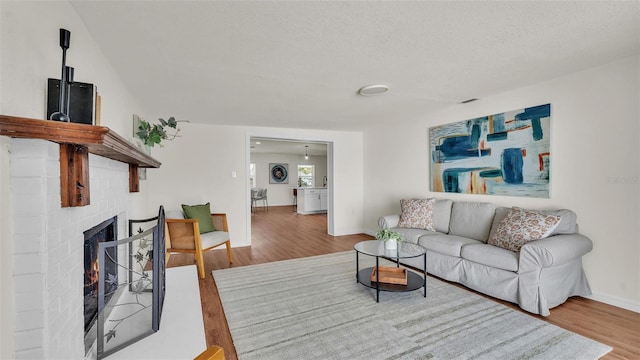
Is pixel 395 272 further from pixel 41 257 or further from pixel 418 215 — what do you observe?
pixel 41 257

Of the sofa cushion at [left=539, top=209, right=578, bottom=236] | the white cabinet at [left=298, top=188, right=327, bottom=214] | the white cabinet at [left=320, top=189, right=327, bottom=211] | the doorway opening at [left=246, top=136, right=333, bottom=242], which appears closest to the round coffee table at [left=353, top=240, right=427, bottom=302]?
the sofa cushion at [left=539, top=209, right=578, bottom=236]

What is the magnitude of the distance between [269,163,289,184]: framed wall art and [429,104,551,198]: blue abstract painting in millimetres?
7658

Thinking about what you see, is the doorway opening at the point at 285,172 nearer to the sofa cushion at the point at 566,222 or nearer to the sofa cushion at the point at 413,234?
the sofa cushion at the point at 413,234

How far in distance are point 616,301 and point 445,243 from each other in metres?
1.43

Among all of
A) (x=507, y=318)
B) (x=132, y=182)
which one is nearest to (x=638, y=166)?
(x=507, y=318)

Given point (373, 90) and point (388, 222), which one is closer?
point (373, 90)

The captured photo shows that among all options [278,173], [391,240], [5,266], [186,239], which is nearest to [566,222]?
[391,240]

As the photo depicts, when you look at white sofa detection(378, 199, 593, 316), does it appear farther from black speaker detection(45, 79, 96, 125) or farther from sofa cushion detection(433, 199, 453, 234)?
black speaker detection(45, 79, 96, 125)

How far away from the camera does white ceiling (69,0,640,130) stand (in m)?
1.64

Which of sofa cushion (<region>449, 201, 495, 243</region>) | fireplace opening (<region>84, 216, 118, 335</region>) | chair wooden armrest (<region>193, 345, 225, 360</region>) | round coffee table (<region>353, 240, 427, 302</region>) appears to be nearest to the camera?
chair wooden armrest (<region>193, 345, 225, 360</region>)

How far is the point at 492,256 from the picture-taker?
2717mm

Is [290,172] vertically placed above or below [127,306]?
above

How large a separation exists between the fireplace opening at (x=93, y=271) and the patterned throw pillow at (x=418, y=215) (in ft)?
10.7

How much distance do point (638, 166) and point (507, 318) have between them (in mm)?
1681
